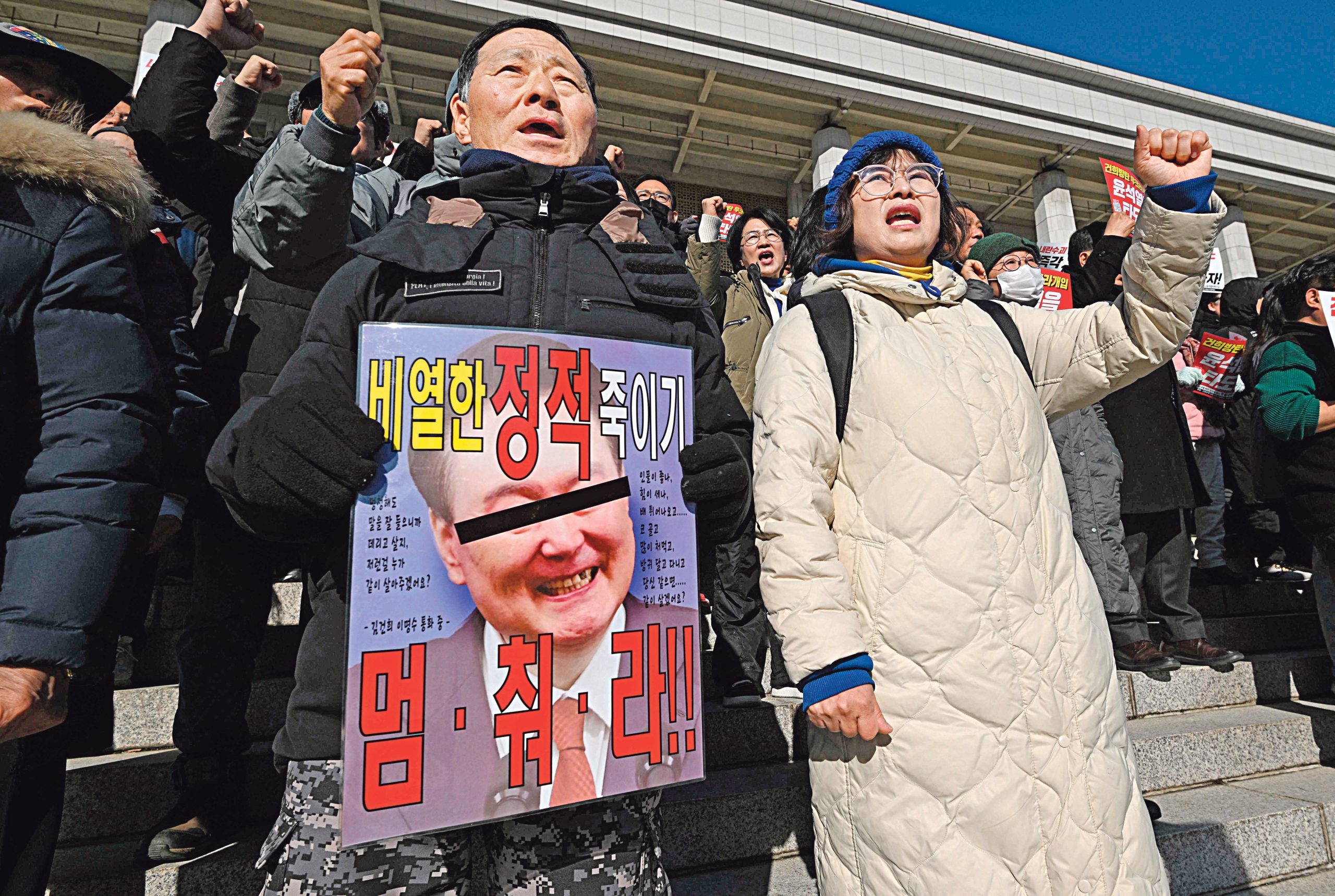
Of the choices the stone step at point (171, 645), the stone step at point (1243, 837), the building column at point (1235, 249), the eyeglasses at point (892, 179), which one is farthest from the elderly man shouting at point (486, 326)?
the building column at point (1235, 249)

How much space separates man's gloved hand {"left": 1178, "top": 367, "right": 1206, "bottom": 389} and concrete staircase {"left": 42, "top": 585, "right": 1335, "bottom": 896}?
1.73 metres

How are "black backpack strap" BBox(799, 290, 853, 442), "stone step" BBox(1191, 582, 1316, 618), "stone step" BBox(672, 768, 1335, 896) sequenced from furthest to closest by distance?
"stone step" BBox(1191, 582, 1316, 618) → "stone step" BBox(672, 768, 1335, 896) → "black backpack strap" BBox(799, 290, 853, 442)

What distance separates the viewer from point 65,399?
3.55 ft

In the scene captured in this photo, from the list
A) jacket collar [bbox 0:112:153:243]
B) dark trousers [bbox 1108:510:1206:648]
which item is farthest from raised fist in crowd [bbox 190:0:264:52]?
dark trousers [bbox 1108:510:1206:648]

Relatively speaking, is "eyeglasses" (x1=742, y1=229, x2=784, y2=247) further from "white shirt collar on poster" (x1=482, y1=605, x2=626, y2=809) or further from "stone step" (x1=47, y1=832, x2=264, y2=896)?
"stone step" (x1=47, y1=832, x2=264, y2=896)

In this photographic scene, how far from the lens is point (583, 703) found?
105 centimetres

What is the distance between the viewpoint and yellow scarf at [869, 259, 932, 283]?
171 centimetres

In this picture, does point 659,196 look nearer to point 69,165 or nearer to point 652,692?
point 69,165

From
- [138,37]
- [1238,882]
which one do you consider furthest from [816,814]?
[138,37]

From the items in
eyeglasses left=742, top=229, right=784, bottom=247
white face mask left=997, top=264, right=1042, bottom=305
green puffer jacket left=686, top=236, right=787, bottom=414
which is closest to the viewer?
green puffer jacket left=686, top=236, right=787, bottom=414

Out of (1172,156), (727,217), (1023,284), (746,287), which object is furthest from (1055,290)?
(727,217)

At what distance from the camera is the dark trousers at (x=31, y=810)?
3.57 ft

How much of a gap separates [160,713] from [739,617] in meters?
2.09

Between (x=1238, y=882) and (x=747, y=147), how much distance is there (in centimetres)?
1137
